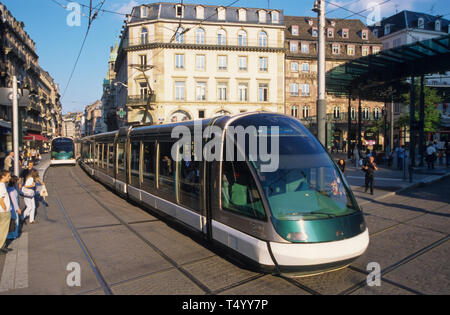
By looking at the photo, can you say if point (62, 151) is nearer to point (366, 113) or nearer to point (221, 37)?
point (221, 37)

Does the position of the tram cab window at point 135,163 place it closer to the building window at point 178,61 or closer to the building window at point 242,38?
the building window at point 178,61

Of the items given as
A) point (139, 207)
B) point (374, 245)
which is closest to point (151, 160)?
point (139, 207)

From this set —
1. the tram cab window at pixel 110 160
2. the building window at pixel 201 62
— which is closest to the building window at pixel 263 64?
the building window at pixel 201 62

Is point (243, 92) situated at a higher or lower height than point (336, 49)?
lower

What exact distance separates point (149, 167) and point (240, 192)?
4.95 metres

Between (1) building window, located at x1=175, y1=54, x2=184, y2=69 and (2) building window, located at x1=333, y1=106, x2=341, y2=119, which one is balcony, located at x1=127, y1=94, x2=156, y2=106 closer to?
(1) building window, located at x1=175, y1=54, x2=184, y2=69

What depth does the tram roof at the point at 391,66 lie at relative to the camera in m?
17.3

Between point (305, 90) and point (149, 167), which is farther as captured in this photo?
point (305, 90)

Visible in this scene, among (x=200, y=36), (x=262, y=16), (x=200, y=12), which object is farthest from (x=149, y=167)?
(x=262, y=16)

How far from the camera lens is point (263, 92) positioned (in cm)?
4150

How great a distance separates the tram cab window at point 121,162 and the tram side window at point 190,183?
5.43m

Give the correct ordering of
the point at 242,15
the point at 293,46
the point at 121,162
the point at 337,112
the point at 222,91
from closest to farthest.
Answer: the point at 121,162 < the point at 222,91 < the point at 242,15 < the point at 293,46 < the point at 337,112

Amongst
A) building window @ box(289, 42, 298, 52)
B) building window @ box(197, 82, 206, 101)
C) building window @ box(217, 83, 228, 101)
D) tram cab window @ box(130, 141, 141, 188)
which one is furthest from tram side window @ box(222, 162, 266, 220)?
building window @ box(289, 42, 298, 52)
